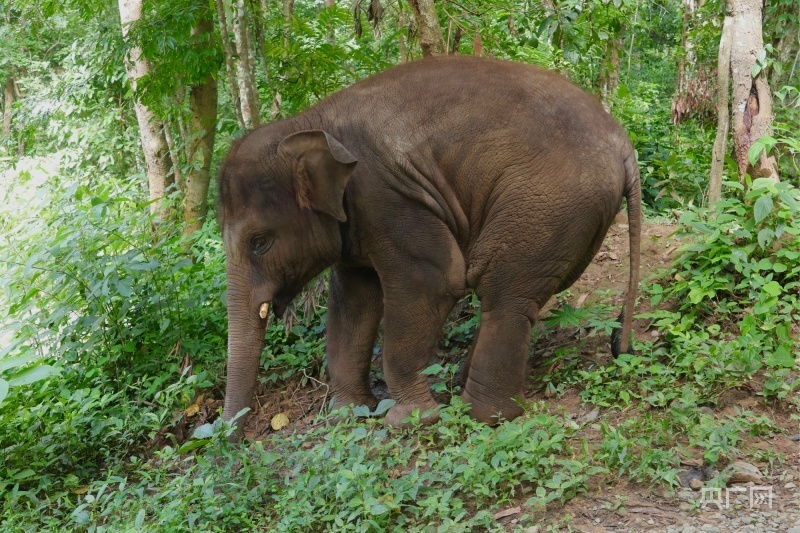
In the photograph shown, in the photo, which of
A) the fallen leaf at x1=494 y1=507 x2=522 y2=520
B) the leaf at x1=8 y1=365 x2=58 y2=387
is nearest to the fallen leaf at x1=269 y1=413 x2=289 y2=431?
the leaf at x1=8 y1=365 x2=58 y2=387

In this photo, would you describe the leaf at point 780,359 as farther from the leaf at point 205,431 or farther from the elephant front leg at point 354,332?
the leaf at point 205,431

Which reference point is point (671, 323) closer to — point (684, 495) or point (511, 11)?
point (684, 495)

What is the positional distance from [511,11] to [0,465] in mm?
5215

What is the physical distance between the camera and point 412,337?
472 cm

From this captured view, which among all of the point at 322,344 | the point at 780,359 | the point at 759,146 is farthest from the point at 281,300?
the point at 759,146

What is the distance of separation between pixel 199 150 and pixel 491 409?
458 cm

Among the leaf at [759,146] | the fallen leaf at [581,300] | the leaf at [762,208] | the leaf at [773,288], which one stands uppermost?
the leaf at [759,146]

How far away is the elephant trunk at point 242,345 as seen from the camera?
4.63m

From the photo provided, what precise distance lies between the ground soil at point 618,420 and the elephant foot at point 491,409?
0.89 feet

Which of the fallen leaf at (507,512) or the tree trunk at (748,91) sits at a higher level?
the tree trunk at (748,91)

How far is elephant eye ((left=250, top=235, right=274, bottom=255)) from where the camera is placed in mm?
4719

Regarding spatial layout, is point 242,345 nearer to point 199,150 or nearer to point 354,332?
point 354,332

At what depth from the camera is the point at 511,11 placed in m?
6.98

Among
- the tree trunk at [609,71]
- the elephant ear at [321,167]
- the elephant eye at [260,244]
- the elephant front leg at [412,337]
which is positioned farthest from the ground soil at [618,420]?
the tree trunk at [609,71]
